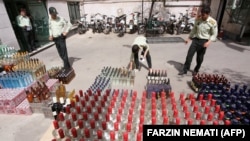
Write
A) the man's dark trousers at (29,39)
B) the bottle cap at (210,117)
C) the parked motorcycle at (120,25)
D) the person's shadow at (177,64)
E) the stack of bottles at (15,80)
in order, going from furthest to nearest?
the parked motorcycle at (120,25) < the man's dark trousers at (29,39) < the person's shadow at (177,64) < the stack of bottles at (15,80) < the bottle cap at (210,117)

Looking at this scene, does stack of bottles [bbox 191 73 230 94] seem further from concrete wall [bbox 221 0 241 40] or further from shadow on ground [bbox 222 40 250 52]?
concrete wall [bbox 221 0 241 40]

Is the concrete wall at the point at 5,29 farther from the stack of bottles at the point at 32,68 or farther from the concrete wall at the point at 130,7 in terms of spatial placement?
the concrete wall at the point at 130,7

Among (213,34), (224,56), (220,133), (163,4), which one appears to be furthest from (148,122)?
(163,4)

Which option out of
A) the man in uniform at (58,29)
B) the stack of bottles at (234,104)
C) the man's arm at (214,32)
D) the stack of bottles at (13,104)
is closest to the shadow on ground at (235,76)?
the man's arm at (214,32)

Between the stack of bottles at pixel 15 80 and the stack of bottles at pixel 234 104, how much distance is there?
448cm

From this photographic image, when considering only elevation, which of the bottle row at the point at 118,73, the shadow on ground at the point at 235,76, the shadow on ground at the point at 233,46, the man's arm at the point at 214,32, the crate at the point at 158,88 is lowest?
the shadow on ground at the point at 235,76

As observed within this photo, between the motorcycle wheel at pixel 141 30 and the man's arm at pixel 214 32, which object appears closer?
the man's arm at pixel 214 32

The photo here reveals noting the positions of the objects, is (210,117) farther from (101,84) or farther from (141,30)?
(141,30)

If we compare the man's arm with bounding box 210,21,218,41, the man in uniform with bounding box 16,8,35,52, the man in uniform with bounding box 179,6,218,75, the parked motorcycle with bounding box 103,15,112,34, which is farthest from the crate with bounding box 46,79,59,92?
the parked motorcycle with bounding box 103,15,112,34

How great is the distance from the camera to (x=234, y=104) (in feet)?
10.8

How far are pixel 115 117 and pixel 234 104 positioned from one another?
7.66ft

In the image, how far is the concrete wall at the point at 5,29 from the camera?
6469 millimetres

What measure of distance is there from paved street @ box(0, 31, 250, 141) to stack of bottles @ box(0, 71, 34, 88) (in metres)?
0.84

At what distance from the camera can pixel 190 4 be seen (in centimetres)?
1215
